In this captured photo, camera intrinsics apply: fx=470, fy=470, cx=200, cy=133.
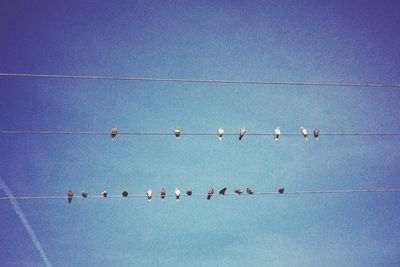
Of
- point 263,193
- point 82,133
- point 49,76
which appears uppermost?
point 49,76

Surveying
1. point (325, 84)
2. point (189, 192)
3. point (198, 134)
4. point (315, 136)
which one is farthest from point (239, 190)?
point (325, 84)

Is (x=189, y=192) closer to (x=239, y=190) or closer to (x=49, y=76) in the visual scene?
(x=239, y=190)

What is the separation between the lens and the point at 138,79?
1124cm

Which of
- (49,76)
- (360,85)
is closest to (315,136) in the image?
(360,85)

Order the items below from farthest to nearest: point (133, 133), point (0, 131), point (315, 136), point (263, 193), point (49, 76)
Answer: point (315, 136) < point (263, 193) < point (133, 133) < point (0, 131) < point (49, 76)

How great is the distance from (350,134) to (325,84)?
169 centimetres

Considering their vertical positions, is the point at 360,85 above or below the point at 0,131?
above

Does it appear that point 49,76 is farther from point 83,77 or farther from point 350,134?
point 350,134

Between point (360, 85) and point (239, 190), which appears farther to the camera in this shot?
point (239, 190)

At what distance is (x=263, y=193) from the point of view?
13922 mm

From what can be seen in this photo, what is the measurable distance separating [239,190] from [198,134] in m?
6.83

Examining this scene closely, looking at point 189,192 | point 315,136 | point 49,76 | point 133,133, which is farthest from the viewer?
point 189,192

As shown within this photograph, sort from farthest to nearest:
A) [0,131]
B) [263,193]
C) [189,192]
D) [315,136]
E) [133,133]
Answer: [189,192], [315,136], [263,193], [133,133], [0,131]

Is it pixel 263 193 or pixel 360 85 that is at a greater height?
pixel 360 85
